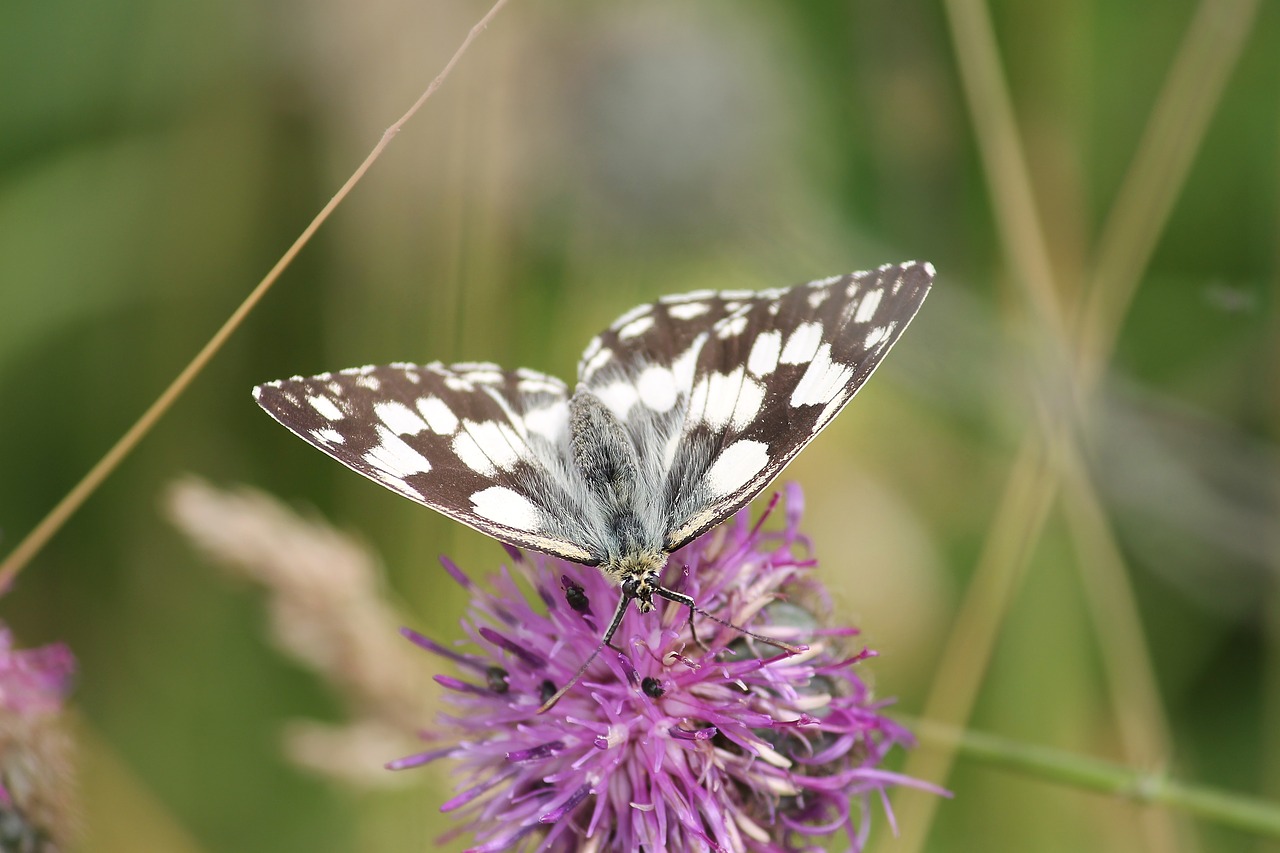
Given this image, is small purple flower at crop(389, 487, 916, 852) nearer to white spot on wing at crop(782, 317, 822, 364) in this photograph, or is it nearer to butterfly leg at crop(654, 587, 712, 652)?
butterfly leg at crop(654, 587, 712, 652)

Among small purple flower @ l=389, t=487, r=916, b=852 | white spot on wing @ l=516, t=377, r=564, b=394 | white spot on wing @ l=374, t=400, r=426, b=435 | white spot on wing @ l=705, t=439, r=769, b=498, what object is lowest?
small purple flower @ l=389, t=487, r=916, b=852

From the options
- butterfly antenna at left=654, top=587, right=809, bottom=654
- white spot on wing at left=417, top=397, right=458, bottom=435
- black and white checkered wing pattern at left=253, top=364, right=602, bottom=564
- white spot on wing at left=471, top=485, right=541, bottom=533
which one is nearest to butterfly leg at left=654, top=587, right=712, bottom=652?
butterfly antenna at left=654, top=587, right=809, bottom=654

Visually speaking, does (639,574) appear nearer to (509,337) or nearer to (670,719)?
(670,719)

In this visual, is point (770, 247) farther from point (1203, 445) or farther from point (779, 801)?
point (779, 801)

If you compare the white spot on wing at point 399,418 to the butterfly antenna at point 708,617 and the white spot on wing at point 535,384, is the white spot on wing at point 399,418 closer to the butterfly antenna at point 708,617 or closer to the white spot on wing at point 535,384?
the white spot on wing at point 535,384

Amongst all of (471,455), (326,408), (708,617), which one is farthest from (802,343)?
(326,408)
